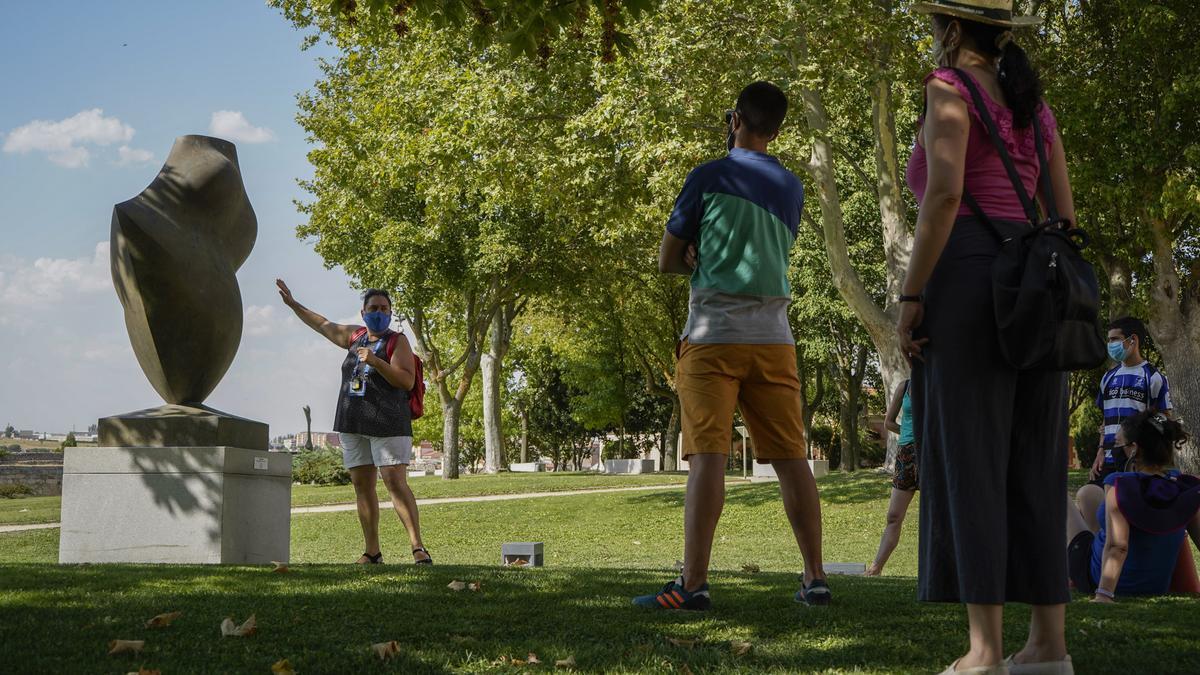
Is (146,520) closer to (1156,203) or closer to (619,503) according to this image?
(619,503)

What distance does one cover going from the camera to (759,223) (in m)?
5.45

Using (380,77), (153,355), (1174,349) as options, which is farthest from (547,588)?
(380,77)

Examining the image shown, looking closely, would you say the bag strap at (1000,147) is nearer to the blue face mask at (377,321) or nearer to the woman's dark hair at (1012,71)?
the woman's dark hair at (1012,71)

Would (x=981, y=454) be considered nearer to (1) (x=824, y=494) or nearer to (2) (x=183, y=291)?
(2) (x=183, y=291)

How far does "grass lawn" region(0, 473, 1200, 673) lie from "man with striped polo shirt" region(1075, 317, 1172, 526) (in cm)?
253

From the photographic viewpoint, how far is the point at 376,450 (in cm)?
864

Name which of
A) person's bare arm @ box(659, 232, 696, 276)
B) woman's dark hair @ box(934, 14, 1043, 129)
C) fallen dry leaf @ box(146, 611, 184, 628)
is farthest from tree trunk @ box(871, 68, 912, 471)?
fallen dry leaf @ box(146, 611, 184, 628)

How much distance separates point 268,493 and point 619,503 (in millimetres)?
13898

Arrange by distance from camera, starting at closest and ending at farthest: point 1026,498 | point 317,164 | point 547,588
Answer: point 1026,498
point 547,588
point 317,164

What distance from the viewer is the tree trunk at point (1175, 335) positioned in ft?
76.9

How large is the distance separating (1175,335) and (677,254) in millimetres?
21597

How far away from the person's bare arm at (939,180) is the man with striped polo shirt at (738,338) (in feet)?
5.80

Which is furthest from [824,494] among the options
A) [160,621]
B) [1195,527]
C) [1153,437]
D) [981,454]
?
[981,454]

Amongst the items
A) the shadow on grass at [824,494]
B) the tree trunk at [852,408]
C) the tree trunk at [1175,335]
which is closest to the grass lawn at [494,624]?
the shadow on grass at [824,494]
